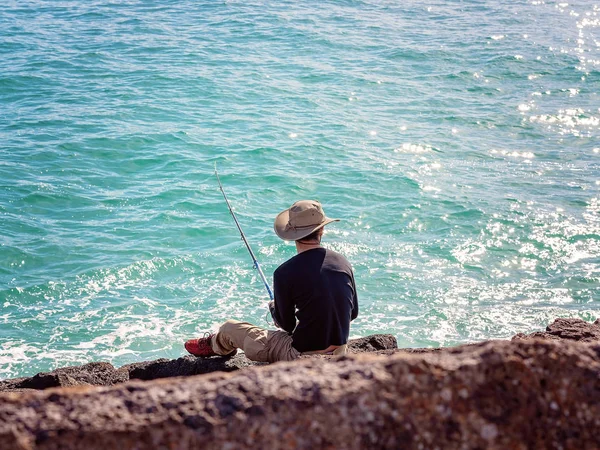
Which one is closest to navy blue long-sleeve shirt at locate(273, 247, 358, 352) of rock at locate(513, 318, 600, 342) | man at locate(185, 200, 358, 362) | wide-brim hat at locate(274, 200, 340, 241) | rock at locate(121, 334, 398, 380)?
man at locate(185, 200, 358, 362)

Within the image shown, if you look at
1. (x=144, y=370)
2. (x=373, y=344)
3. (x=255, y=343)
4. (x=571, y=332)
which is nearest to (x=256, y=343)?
(x=255, y=343)

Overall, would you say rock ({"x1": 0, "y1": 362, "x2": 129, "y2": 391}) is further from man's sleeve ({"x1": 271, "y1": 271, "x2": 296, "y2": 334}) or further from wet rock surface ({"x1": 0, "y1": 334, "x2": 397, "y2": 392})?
man's sleeve ({"x1": 271, "y1": 271, "x2": 296, "y2": 334})

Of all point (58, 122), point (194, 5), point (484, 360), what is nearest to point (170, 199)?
point (58, 122)

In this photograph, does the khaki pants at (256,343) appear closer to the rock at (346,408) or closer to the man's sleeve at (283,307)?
the man's sleeve at (283,307)

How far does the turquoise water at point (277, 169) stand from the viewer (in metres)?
8.54

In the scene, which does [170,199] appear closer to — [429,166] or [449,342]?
[429,166]

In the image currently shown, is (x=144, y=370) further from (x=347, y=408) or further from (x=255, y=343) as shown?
(x=347, y=408)

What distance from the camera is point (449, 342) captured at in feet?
26.0

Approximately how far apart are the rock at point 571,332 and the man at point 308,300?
1271 millimetres

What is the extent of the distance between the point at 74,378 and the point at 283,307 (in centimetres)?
151

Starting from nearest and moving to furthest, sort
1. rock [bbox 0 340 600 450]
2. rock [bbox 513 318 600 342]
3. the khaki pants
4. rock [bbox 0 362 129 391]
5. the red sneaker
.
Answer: rock [bbox 0 340 600 450], rock [bbox 0 362 129 391], the khaki pants, rock [bbox 513 318 600 342], the red sneaker

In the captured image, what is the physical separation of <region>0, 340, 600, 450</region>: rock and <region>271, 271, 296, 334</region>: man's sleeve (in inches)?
91.5

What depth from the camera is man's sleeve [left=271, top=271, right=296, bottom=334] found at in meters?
4.61

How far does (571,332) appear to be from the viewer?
5.21 meters
